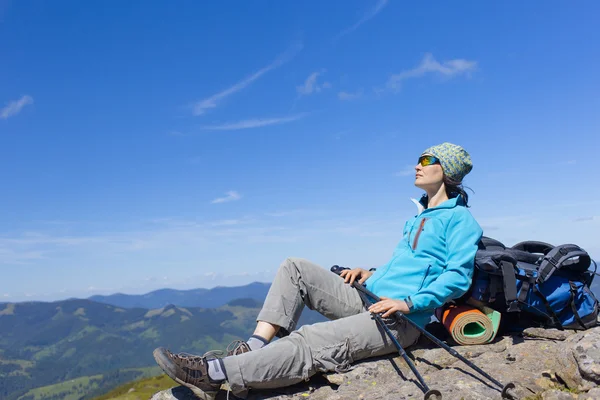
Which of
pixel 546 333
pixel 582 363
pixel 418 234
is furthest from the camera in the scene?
pixel 546 333

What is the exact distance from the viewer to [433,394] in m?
5.73

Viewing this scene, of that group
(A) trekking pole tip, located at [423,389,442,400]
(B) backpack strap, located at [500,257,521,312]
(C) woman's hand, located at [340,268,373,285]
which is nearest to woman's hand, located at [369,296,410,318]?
(A) trekking pole tip, located at [423,389,442,400]

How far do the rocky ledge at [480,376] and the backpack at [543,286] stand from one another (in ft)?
1.47

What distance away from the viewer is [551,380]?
20.4 ft

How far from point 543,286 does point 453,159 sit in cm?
258

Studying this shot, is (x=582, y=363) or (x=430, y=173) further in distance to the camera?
(x=430, y=173)

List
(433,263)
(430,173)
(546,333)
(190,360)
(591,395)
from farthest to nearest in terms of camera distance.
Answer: (430,173)
(546,333)
(433,263)
(190,360)
(591,395)

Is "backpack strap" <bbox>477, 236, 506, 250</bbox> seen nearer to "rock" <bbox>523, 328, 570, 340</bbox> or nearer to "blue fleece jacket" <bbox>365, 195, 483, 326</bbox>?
"blue fleece jacket" <bbox>365, 195, 483, 326</bbox>

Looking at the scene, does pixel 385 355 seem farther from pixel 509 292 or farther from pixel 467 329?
pixel 509 292

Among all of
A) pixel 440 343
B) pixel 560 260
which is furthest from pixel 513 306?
pixel 440 343

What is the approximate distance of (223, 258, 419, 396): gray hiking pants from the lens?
6.15 meters

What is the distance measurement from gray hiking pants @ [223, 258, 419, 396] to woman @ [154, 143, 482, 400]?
14 mm

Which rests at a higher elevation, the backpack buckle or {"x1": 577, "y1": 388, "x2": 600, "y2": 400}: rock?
the backpack buckle

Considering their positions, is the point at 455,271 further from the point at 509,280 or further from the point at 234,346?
the point at 234,346
